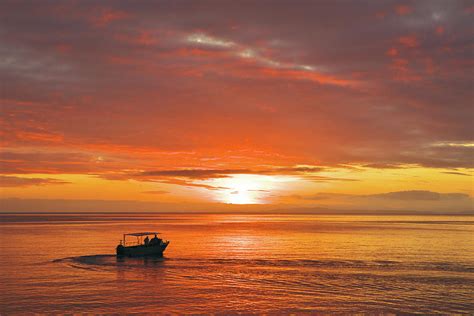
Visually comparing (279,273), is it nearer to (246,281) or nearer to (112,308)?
(246,281)

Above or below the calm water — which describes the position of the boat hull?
above

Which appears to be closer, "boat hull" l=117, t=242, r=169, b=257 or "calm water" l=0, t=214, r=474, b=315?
"calm water" l=0, t=214, r=474, b=315

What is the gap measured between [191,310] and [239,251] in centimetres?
5068

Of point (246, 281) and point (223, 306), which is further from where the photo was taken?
point (246, 281)

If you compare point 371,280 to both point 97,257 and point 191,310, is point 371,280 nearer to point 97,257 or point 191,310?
point 191,310

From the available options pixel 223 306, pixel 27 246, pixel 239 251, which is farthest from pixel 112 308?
pixel 27 246

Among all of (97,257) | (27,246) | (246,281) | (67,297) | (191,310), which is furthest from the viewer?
(27,246)

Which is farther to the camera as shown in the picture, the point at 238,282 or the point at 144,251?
the point at 144,251

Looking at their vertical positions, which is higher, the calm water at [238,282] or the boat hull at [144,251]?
the boat hull at [144,251]

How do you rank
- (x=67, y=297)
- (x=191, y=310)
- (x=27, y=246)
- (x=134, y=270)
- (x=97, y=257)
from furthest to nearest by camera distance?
1. (x=27, y=246)
2. (x=97, y=257)
3. (x=134, y=270)
4. (x=67, y=297)
5. (x=191, y=310)

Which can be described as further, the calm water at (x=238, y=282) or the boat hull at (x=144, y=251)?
the boat hull at (x=144, y=251)

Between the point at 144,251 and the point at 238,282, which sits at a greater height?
the point at 144,251

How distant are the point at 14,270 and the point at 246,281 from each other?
3486cm

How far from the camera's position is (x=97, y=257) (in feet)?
268
